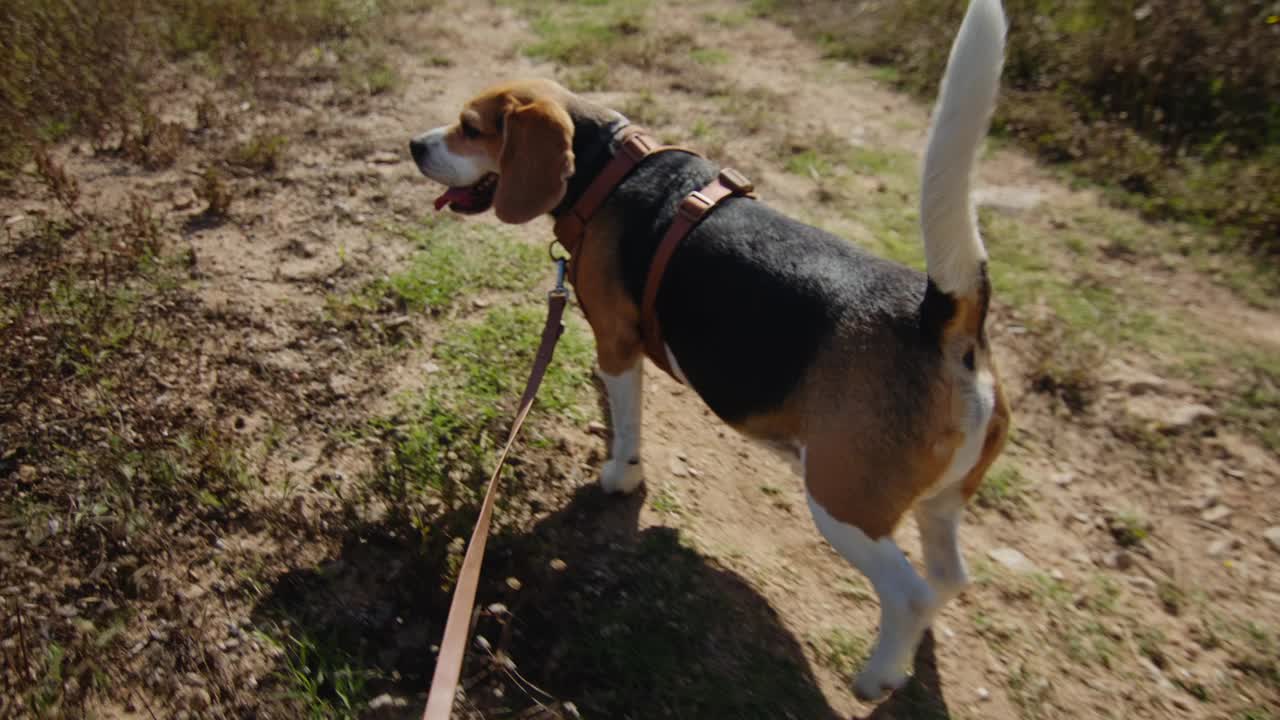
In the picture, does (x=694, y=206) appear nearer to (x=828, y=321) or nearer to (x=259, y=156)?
(x=828, y=321)

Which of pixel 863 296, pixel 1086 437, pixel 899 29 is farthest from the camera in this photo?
pixel 899 29

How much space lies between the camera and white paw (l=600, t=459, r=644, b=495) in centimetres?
319

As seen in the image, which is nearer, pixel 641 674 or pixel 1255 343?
pixel 641 674

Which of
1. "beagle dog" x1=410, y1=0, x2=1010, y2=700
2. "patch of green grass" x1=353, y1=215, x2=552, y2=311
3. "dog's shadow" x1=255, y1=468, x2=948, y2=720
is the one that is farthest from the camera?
"patch of green grass" x1=353, y1=215, x2=552, y2=311

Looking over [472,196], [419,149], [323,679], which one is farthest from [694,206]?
[323,679]

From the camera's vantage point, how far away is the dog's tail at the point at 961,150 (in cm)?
182

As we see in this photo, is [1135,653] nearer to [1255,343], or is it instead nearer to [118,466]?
[1255,343]

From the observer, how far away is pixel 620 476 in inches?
126

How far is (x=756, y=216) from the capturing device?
8.88ft

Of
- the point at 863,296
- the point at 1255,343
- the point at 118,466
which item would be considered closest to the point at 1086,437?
the point at 1255,343

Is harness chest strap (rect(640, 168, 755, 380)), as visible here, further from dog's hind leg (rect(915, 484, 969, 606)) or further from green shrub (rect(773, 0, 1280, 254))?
green shrub (rect(773, 0, 1280, 254))

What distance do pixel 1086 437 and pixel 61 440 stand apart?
498 centimetres

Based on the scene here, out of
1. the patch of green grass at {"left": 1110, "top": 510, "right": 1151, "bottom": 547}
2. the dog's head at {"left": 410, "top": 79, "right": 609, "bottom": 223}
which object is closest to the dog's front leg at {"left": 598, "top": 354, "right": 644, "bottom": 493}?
the dog's head at {"left": 410, "top": 79, "right": 609, "bottom": 223}

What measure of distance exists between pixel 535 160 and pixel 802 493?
6.53ft
